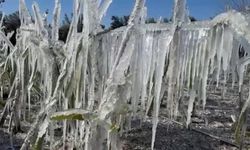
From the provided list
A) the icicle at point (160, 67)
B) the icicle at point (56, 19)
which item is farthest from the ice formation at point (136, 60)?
the icicle at point (56, 19)

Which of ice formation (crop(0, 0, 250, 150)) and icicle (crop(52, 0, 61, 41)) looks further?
icicle (crop(52, 0, 61, 41))

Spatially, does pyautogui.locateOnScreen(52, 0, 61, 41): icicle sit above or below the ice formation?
above

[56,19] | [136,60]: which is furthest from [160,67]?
[56,19]

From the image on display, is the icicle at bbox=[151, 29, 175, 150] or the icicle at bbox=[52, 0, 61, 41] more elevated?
the icicle at bbox=[52, 0, 61, 41]

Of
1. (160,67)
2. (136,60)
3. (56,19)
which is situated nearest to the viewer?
(160,67)

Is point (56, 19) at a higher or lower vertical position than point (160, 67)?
higher

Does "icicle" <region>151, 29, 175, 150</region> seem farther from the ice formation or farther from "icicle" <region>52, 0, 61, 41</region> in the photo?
"icicle" <region>52, 0, 61, 41</region>

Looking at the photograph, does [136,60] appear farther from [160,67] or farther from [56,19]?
[56,19]

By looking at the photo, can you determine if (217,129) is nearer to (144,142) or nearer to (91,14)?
(144,142)

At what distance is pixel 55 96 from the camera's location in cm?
162

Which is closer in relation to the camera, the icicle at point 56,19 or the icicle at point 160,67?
the icicle at point 160,67

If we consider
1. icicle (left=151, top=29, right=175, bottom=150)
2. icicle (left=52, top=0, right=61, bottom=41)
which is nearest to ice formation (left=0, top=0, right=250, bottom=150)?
icicle (left=151, top=29, right=175, bottom=150)

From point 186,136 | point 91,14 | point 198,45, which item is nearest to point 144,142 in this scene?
point 186,136

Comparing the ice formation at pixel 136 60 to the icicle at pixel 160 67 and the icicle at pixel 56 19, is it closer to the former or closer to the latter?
the icicle at pixel 160 67
